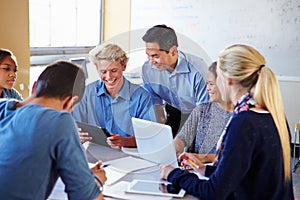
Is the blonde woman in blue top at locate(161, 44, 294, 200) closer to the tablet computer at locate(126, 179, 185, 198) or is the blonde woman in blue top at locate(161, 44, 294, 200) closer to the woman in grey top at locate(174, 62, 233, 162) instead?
the tablet computer at locate(126, 179, 185, 198)

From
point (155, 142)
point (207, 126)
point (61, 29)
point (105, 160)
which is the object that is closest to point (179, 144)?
point (207, 126)

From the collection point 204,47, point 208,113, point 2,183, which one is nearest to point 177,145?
point 208,113

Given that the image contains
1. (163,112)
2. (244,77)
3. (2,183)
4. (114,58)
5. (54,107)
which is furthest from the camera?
(163,112)

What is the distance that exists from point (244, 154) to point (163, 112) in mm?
1257

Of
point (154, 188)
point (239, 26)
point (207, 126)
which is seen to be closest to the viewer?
point (154, 188)

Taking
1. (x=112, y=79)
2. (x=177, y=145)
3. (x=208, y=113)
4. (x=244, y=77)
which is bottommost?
(x=177, y=145)

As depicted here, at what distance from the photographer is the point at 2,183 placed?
1.10 metres

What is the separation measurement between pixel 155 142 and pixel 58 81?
691 millimetres

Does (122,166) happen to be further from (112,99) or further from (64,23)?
(64,23)

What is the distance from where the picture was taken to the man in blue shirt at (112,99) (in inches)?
86.1

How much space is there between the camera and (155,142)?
1.79 meters

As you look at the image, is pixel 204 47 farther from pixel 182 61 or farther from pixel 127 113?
pixel 127 113

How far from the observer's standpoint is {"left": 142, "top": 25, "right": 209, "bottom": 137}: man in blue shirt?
8.30ft

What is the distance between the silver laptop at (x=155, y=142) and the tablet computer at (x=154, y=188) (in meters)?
0.19
